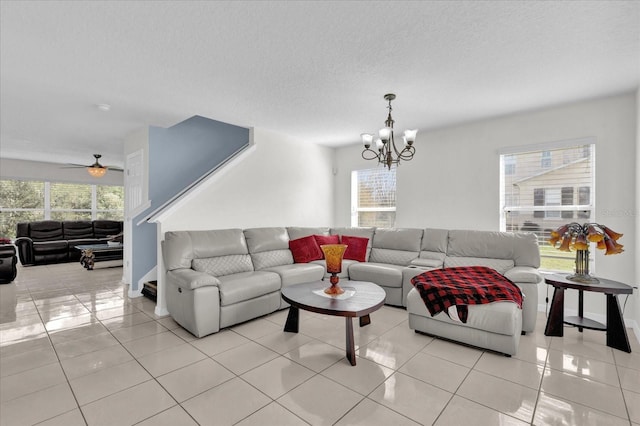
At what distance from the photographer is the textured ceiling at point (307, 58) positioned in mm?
1931

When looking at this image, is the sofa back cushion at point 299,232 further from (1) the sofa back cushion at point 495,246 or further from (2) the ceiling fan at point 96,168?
(2) the ceiling fan at point 96,168

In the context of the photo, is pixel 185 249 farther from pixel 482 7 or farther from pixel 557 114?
pixel 557 114

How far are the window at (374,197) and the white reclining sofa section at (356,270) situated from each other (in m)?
0.72

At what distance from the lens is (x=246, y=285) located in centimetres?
327

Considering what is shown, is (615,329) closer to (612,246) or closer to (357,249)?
(612,246)

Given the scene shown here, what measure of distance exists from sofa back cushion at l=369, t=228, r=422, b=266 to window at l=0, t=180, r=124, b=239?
7.76 m

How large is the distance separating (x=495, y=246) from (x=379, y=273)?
1.44m

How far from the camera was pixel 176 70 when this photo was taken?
2.73 m

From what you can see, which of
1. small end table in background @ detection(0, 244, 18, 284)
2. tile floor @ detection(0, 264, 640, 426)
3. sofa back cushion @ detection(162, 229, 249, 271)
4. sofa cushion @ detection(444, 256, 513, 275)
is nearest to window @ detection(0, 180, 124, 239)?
small end table in background @ detection(0, 244, 18, 284)

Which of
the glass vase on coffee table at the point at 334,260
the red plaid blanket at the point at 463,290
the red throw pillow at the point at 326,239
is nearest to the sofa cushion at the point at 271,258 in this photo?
the red throw pillow at the point at 326,239

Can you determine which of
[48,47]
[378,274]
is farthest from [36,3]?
[378,274]

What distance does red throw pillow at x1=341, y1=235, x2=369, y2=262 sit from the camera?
180 inches

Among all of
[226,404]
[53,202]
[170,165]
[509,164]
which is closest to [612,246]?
[509,164]

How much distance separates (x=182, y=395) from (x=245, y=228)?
2.75m
